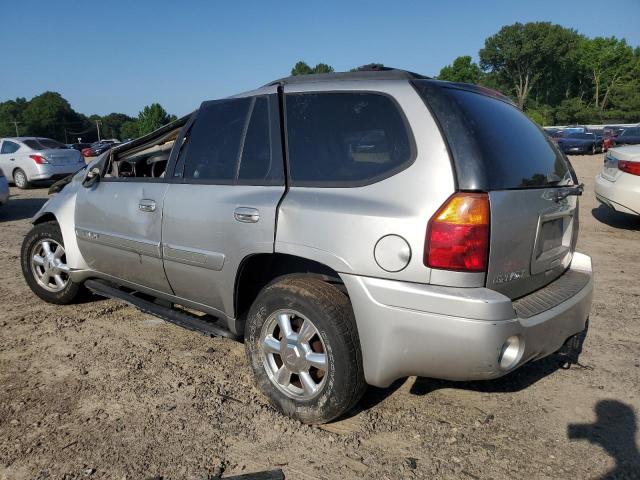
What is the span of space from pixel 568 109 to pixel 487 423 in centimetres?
7164

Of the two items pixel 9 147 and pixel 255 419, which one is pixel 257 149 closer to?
pixel 255 419

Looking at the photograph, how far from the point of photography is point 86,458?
8.03 feet

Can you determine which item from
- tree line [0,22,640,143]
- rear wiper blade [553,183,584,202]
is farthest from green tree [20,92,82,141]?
rear wiper blade [553,183,584,202]

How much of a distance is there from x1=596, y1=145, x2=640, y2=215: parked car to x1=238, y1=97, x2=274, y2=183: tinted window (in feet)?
20.2

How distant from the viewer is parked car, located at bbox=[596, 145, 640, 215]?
705 centimetres

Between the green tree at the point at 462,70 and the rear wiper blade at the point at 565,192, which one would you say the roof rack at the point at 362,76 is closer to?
the rear wiper blade at the point at 565,192

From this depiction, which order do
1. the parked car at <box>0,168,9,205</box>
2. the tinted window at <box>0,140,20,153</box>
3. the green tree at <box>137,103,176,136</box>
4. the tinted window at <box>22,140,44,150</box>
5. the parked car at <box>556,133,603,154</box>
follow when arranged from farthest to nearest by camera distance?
the green tree at <box>137,103,176,136</box> < the parked car at <box>556,133,603,154</box> < the tinted window at <box>0,140,20,153</box> < the tinted window at <box>22,140,44,150</box> < the parked car at <box>0,168,9,205</box>

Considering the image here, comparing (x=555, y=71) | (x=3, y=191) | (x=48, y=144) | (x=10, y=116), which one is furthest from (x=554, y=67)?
(x=10, y=116)

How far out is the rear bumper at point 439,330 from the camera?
7.23 feet

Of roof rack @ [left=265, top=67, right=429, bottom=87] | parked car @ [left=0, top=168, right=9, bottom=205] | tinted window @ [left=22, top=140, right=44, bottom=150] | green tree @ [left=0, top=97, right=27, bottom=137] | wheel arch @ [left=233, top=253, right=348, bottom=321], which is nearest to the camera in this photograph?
roof rack @ [left=265, top=67, right=429, bottom=87]

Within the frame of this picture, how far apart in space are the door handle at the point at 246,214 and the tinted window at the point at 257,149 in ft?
0.61

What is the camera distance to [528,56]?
237 feet

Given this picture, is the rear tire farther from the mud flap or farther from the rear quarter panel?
the mud flap

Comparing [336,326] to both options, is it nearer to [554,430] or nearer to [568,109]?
[554,430]
